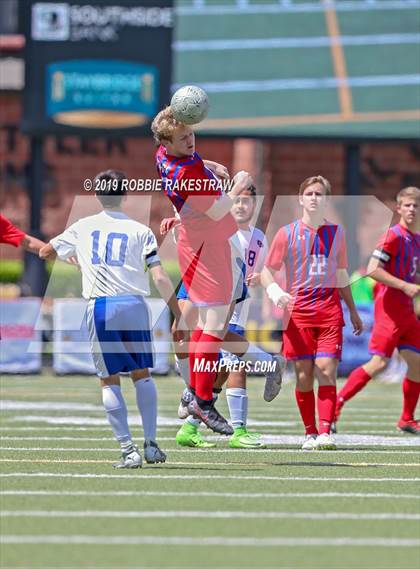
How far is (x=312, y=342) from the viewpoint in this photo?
34.6ft

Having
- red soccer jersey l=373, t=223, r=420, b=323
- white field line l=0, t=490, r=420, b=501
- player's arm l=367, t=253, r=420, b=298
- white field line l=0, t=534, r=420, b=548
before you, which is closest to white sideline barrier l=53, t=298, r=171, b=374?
red soccer jersey l=373, t=223, r=420, b=323

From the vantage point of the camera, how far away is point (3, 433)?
1120cm

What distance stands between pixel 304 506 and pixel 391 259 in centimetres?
513

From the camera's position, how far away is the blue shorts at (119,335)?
866 cm

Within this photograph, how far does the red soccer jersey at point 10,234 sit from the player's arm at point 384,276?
3.11m

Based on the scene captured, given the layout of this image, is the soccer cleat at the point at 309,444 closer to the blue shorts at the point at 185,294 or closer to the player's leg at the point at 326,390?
the player's leg at the point at 326,390

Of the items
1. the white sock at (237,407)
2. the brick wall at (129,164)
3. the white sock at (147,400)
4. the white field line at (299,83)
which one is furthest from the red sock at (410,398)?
the brick wall at (129,164)

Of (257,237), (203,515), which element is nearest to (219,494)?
(203,515)

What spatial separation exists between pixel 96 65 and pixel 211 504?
15285 millimetres

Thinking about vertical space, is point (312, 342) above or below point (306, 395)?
above

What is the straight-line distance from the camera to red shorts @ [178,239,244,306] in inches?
375

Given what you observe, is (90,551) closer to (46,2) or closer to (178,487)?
(178,487)

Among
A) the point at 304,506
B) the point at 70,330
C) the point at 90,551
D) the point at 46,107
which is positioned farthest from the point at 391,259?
the point at 46,107

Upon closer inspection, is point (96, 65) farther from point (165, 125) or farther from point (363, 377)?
point (165, 125)
